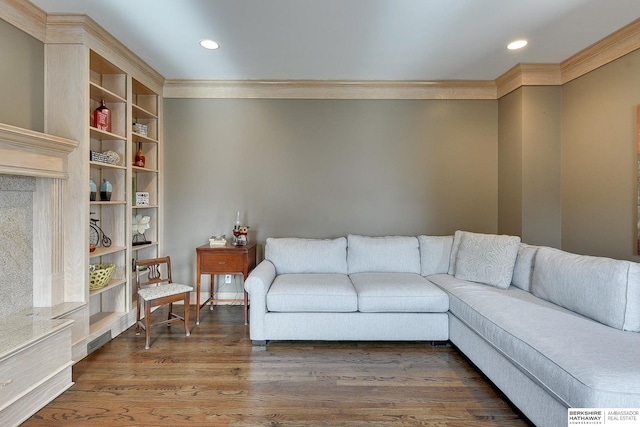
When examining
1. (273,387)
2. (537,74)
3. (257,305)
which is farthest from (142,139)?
(537,74)

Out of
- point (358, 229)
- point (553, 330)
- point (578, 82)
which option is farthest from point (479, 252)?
point (578, 82)

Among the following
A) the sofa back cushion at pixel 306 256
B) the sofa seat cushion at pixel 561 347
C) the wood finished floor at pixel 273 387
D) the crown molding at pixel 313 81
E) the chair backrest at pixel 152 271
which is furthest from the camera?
the sofa back cushion at pixel 306 256

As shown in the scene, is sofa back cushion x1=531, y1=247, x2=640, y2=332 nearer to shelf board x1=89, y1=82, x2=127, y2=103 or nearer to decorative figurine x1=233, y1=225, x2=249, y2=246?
decorative figurine x1=233, y1=225, x2=249, y2=246

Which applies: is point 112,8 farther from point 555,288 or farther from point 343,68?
Answer: point 555,288

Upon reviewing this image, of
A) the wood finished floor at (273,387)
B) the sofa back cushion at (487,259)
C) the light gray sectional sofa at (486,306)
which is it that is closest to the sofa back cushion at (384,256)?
the light gray sectional sofa at (486,306)

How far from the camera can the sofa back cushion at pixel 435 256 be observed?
10.2ft

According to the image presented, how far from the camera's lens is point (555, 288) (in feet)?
7.03

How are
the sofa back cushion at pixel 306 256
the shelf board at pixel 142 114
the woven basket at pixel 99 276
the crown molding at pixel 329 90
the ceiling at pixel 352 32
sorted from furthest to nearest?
the crown molding at pixel 329 90, the shelf board at pixel 142 114, the sofa back cushion at pixel 306 256, the woven basket at pixel 99 276, the ceiling at pixel 352 32

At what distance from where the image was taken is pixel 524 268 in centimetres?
251

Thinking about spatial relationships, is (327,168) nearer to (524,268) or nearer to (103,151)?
(524,268)

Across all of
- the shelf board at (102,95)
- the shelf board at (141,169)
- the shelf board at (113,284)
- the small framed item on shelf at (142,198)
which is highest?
the shelf board at (102,95)

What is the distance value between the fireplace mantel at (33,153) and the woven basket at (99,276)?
821mm

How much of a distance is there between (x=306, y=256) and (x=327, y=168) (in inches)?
44.2

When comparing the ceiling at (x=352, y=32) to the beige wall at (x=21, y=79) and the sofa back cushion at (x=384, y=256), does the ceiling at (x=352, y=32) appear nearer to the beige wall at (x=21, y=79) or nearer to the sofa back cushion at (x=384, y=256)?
the beige wall at (x=21, y=79)
